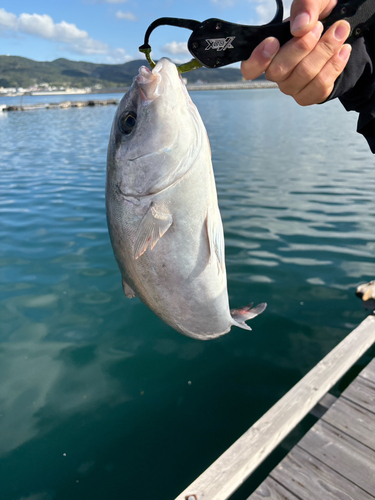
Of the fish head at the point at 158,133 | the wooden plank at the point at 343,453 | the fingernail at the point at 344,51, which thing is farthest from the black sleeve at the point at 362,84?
the wooden plank at the point at 343,453

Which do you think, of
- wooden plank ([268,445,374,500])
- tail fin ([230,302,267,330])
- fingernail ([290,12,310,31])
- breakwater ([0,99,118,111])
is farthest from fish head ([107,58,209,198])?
breakwater ([0,99,118,111])

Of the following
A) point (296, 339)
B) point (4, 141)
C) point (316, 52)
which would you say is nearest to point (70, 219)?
point (296, 339)

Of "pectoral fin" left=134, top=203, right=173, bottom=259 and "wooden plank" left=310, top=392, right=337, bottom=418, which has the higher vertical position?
"pectoral fin" left=134, top=203, right=173, bottom=259

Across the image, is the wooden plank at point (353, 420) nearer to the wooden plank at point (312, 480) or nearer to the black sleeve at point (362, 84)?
the wooden plank at point (312, 480)

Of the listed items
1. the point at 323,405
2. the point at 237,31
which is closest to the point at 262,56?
the point at 237,31

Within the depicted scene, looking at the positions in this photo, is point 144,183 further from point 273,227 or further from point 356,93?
point 273,227

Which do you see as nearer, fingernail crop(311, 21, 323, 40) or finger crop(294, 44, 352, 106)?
fingernail crop(311, 21, 323, 40)

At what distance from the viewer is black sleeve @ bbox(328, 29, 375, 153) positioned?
207 centimetres

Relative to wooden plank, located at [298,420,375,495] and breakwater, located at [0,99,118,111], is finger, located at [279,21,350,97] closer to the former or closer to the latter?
wooden plank, located at [298,420,375,495]

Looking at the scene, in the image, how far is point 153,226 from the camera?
175cm

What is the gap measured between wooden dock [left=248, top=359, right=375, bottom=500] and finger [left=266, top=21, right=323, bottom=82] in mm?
3273

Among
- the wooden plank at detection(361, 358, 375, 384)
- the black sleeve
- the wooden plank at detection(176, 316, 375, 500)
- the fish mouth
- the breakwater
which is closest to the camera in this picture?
the fish mouth

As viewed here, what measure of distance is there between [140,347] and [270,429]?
2578mm

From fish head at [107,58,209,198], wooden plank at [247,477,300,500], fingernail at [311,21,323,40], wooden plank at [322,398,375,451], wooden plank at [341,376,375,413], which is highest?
fingernail at [311,21,323,40]
